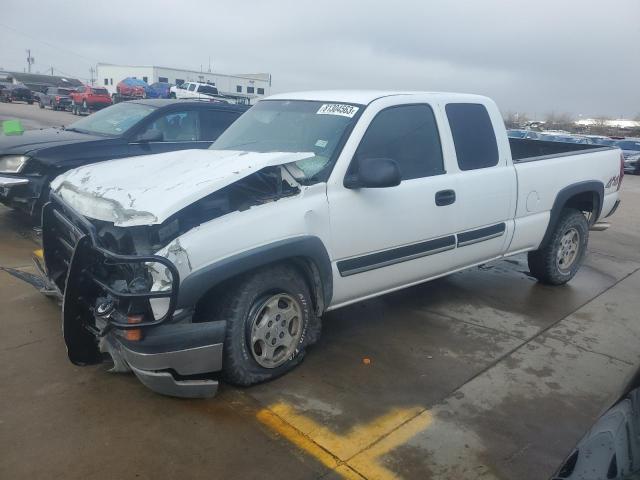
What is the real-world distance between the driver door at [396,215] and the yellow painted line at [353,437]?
2.96 ft

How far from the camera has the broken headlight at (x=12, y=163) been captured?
6379mm

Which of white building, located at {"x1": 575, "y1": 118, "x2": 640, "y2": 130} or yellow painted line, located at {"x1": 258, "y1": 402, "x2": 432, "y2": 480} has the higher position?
white building, located at {"x1": 575, "y1": 118, "x2": 640, "y2": 130}

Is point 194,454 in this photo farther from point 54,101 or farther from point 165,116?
point 54,101

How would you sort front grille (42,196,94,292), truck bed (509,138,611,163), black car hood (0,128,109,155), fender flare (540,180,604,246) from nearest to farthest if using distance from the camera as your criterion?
front grille (42,196,94,292) → fender flare (540,180,604,246) → black car hood (0,128,109,155) → truck bed (509,138,611,163)

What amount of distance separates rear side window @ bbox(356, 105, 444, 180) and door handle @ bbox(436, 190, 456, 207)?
6.6 inches

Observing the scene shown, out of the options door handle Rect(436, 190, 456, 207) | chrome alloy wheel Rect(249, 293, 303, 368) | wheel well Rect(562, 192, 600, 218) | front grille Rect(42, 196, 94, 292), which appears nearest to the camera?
chrome alloy wheel Rect(249, 293, 303, 368)

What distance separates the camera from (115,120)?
7473 millimetres

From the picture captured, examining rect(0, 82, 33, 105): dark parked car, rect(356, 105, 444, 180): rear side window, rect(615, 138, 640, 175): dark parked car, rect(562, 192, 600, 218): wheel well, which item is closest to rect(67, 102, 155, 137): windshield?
rect(356, 105, 444, 180): rear side window

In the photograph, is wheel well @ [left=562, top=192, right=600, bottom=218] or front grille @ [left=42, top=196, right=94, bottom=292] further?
wheel well @ [left=562, top=192, right=600, bottom=218]

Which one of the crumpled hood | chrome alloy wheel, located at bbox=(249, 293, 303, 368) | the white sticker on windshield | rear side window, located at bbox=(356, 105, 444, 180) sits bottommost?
chrome alloy wheel, located at bbox=(249, 293, 303, 368)

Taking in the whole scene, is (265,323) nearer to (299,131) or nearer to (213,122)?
(299,131)

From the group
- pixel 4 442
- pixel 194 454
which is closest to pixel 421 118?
pixel 194 454

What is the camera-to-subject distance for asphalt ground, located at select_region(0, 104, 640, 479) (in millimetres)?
2869

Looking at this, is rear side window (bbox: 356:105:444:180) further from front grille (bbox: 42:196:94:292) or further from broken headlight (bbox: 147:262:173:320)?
front grille (bbox: 42:196:94:292)
